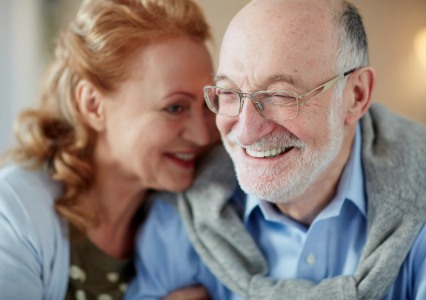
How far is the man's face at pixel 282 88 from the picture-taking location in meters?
1.15

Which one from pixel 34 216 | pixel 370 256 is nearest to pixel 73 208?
pixel 34 216

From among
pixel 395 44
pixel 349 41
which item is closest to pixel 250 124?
pixel 349 41

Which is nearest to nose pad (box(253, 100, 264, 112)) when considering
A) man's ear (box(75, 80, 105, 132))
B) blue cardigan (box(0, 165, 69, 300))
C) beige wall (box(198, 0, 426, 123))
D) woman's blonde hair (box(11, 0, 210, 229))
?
beige wall (box(198, 0, 426, 123))

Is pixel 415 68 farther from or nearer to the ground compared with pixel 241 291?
farther from the ground

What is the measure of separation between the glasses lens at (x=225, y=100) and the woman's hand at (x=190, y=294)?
0.54 metres

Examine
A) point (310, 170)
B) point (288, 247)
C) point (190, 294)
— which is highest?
point (310, 170)

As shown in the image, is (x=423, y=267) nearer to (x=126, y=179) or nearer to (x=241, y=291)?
(x=241, y=291)

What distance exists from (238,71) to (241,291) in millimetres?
561

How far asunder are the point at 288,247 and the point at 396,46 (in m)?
0.63

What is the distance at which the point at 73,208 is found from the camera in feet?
5.14

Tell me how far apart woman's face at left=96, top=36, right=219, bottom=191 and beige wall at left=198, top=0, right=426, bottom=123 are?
183mm

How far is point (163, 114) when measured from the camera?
A: 152 centimetres

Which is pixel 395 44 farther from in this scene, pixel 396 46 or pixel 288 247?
pixel 288 247

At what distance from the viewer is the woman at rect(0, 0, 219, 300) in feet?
4.85
